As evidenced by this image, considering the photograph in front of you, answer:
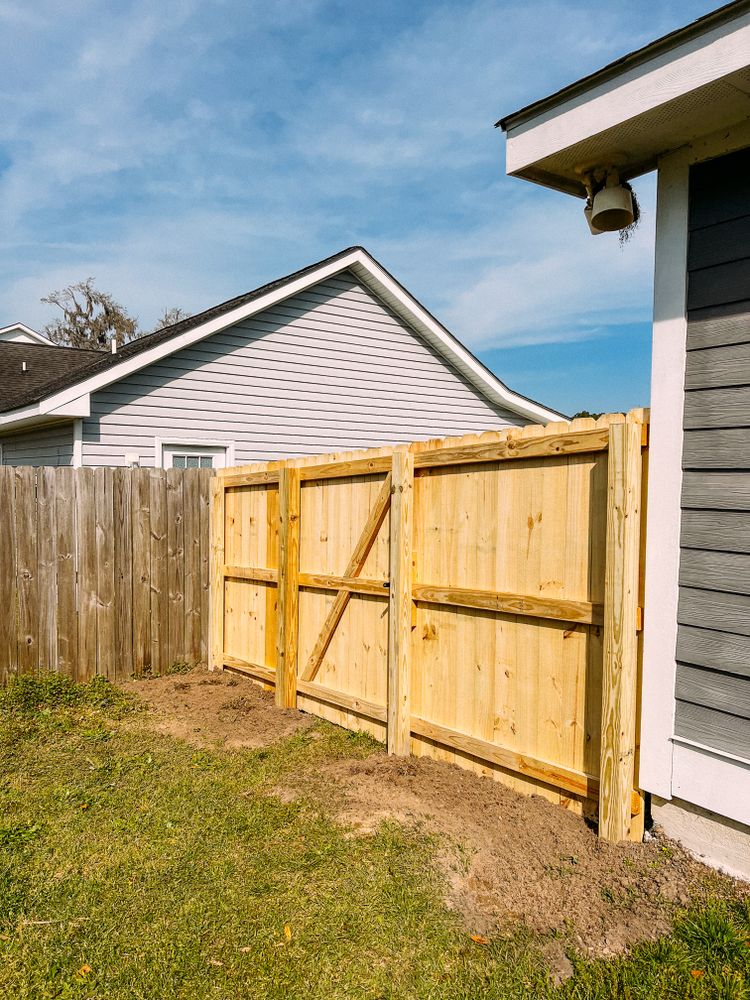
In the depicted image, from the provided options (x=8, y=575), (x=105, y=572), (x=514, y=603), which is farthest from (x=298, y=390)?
(x=514, y=603)

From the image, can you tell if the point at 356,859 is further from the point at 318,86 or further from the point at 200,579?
the point at 318,86

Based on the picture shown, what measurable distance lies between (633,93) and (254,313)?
7.77m

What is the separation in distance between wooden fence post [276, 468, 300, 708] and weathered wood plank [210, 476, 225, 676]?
146 cm

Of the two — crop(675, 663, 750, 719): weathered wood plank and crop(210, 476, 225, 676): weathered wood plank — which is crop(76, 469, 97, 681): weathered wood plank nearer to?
crop(210, 476, 225, 676): weathered wood plank

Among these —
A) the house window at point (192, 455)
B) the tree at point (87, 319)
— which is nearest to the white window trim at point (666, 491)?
the house window at point (192, 455)

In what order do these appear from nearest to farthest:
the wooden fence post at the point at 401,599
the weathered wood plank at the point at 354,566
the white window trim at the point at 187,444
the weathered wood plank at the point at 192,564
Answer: the wooden fence post at the point at 401,599 < the weathered wood plank at the point at 354,566 < the weathered wood plank at the point at 192,564 < the white window trim at the point at 187,444

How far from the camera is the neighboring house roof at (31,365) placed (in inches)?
545

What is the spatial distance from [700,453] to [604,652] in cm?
108

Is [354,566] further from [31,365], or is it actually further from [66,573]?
[31,365]

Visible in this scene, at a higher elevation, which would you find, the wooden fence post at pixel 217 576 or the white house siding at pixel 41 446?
the white house siding at pixel 41 446

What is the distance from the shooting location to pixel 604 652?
3.47 metres

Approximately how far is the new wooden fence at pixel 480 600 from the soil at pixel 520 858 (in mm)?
166

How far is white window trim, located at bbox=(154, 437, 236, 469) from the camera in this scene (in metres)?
9.53

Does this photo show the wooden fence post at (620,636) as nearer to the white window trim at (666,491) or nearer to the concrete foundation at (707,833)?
the white window trim at (666,491)
